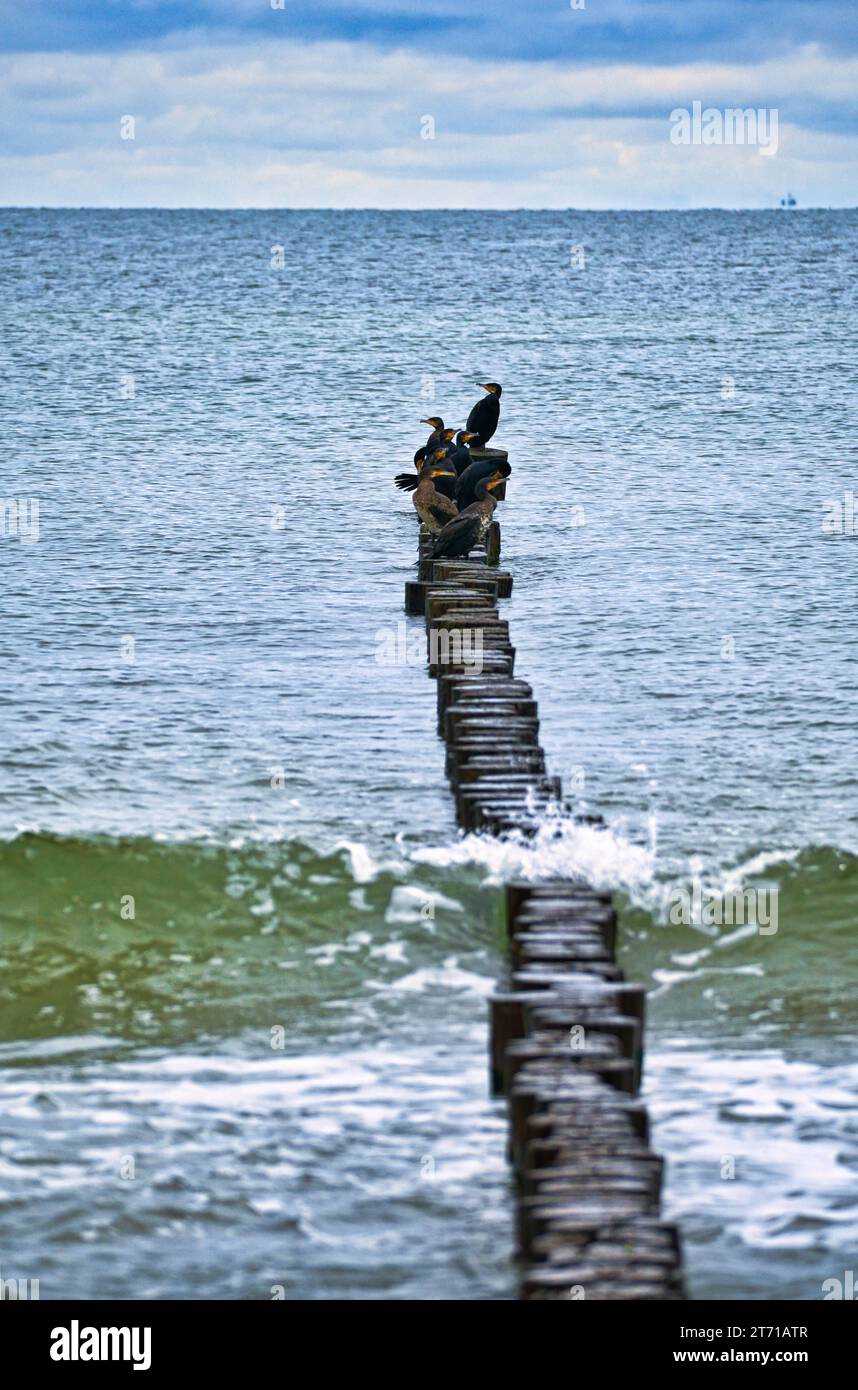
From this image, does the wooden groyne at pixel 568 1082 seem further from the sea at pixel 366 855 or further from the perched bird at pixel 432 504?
the perched bird at pixel 432 504

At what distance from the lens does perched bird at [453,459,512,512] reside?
22625mm

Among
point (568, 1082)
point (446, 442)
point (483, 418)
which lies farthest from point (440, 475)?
point (568, 1082)

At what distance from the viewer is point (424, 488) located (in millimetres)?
22984

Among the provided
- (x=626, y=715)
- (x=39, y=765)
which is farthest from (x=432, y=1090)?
(x=626, y=715)

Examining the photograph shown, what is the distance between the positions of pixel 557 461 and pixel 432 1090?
27.3 m

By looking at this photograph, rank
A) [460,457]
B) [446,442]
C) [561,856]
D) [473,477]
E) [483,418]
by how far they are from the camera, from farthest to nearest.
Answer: [483,418]
[446,442]
[460,457]
[473,477]
[561,856]

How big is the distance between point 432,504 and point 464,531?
4.88 feet

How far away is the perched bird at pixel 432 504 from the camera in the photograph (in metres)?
22.9

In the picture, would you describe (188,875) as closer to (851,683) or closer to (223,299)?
(851,683)

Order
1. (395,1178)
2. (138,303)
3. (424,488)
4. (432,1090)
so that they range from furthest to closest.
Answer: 1. (138,303)
2. (424,488)
3. (432,1090)
4. (395,1178)

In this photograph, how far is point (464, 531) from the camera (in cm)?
2152

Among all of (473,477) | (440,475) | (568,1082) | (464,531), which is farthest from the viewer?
(440,475)

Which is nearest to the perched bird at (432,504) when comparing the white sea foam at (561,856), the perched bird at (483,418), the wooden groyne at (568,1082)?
the perched bird at (483,418)

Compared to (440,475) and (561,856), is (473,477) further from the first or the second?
(561,856)
